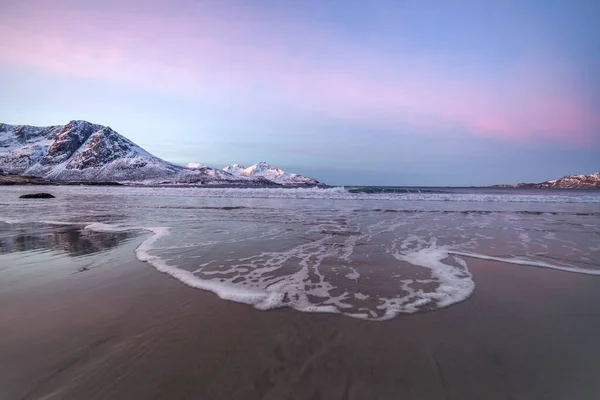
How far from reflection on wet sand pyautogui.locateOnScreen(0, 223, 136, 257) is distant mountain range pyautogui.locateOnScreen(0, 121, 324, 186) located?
391 ft

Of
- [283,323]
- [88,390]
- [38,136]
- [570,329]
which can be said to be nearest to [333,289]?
→ [283,323]

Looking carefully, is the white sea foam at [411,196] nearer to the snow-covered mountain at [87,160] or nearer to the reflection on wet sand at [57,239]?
the reflection on wet sand at [57,239]

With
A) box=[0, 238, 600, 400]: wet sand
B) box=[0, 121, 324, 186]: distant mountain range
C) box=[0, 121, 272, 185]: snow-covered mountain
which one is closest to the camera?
box=[0, 238, 600, 400]: wet sand

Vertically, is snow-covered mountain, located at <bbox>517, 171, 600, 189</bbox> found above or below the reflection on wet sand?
above

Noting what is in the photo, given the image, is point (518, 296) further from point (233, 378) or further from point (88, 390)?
point (88, 390)

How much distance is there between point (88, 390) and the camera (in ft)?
8.02

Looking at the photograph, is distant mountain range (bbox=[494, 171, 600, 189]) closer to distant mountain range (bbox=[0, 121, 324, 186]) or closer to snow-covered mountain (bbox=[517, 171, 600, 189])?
snow-covered mountain (bbox=[517, 171, 600, 189])

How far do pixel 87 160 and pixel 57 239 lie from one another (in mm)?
184628

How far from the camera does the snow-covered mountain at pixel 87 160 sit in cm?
14275

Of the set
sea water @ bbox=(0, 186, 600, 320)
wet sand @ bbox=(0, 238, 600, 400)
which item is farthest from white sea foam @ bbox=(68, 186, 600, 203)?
wet sand @ bbox=(0, 238, 600, 400)

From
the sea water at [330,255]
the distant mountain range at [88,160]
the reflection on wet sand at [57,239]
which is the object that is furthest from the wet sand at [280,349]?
the distant mountain range at [88,160]

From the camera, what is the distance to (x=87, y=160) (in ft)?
520

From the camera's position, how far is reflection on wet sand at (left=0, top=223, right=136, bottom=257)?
7.78 m

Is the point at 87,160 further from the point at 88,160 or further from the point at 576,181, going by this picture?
the point at 576,181
